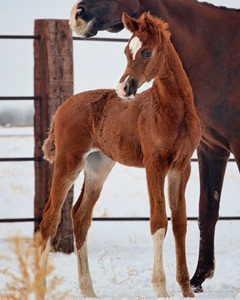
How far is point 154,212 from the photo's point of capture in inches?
162

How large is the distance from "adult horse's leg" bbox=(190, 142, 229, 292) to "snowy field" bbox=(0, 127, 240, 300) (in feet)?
0.46

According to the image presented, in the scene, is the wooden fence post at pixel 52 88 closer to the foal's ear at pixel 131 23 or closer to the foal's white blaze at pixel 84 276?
the foal's white blaze at pixel 84 276

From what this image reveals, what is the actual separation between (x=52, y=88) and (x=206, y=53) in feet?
7.02

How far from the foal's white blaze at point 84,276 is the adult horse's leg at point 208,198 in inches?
31.0

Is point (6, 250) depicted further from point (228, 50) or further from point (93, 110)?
point (228, 50)

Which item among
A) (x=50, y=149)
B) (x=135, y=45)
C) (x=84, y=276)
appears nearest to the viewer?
(x=135, y=45)

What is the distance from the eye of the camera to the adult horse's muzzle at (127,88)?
3838 mm

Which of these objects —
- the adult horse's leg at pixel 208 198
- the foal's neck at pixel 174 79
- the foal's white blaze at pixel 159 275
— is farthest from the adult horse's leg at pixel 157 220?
the adult horse's leg at pixel 208 198

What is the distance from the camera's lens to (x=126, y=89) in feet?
12.6

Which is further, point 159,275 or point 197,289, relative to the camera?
point 197,289

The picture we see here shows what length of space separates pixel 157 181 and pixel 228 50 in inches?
51.7

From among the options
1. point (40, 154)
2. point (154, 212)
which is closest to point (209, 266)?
point (154, 212)

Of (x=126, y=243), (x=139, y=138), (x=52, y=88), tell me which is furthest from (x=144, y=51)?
(x=126, y=243)

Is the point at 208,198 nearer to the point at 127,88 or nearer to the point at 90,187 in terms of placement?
the point at 90,187
